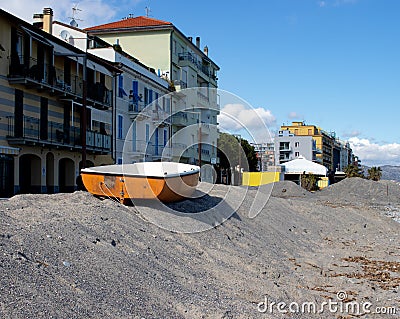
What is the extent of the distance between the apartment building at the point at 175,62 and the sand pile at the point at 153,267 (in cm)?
3325

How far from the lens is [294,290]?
1120cm

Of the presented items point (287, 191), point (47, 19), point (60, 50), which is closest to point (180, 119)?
point (287, 191)

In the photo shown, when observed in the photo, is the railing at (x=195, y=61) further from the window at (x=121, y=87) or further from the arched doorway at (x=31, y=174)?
the arched doorway at (x=31, y=174)

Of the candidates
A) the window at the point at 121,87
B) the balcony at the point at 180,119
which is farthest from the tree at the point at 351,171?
the window at the point at 121,87

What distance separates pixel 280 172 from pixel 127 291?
60010 mm

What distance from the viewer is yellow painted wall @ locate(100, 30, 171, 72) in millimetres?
53250

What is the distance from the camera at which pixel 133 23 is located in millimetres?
55000

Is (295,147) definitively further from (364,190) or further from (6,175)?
(6,175)

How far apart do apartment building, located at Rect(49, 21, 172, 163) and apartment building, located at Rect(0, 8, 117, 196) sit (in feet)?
7.20

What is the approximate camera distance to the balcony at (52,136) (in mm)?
27016

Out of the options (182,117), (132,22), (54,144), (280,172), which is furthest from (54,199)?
(280,172)

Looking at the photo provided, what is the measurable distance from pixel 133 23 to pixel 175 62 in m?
6.06

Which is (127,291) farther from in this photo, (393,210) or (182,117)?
(182,117)

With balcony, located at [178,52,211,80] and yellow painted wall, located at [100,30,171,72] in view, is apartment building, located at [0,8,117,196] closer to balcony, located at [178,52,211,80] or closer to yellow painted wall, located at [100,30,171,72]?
yellow painted wall, located at [100,30,171,72]
